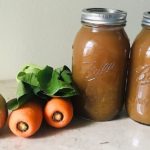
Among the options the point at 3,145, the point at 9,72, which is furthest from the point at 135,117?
the point at 9,72

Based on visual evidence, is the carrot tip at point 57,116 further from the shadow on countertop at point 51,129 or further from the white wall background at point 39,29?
the white wall background at point 39,29

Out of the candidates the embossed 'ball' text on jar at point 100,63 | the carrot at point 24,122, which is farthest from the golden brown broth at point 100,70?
the carrot at point 24,122

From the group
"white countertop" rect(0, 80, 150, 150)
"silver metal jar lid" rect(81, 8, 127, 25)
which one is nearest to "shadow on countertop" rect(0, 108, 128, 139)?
"white countertop" rect(0, 80, 150, 150)

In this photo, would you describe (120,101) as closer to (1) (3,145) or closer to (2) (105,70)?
(2) (105,70)

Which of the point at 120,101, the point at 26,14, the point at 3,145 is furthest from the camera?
the point at 26,14

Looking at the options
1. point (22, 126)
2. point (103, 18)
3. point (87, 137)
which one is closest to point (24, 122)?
point (22, 126)

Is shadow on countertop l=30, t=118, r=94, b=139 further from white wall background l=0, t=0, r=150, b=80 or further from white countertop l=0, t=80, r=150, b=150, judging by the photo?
white wall background l=0, t=0, r=150, b=80
